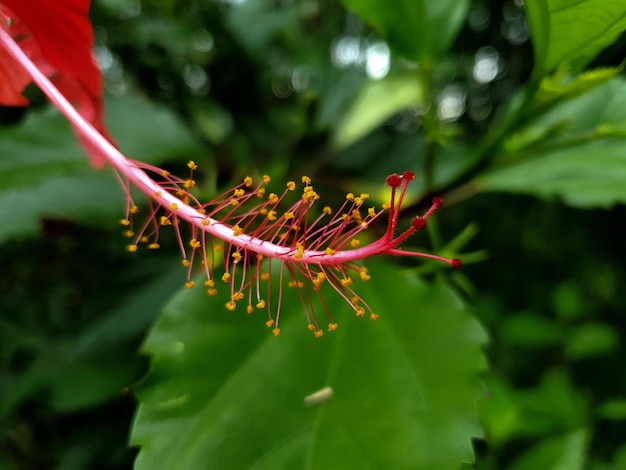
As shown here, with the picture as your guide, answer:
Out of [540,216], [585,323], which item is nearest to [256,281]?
[585,323]

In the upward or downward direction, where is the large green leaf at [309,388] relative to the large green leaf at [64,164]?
downward

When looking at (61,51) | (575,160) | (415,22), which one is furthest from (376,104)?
(61,51)

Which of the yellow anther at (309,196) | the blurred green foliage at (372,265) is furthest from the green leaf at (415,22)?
the yellow anther at (309,196)

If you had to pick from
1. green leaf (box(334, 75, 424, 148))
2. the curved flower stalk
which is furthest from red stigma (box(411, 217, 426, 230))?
green leaf (box(334, 75, 424, 148))

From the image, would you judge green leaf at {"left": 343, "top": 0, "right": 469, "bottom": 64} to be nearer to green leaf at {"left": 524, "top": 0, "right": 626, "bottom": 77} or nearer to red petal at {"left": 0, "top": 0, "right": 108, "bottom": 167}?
green leaf at {"left": 524, "top": 0, "right": 626, "bottom": 77}

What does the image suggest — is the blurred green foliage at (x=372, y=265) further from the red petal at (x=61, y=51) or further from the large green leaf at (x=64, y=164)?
the red petal at (x=61, y=51)

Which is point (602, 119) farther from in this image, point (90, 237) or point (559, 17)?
point (90, 237)

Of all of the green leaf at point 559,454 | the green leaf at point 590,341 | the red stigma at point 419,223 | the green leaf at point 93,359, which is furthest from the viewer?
the green leaf at point 590,341
